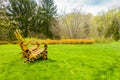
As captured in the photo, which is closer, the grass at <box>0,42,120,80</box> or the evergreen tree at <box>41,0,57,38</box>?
the grass at <box>0,42,120,80</box>

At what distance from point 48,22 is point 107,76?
34.8m

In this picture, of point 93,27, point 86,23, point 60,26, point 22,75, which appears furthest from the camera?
point 93,27

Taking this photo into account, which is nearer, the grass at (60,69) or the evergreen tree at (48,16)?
the grass at (60,69)

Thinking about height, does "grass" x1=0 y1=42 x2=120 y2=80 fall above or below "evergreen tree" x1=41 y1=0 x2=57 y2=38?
below

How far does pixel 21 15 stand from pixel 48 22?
5326 millimetres

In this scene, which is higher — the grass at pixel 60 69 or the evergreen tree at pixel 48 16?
the evergreen tree at pixel 48 16

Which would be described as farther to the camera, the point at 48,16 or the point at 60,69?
the point at 48,16

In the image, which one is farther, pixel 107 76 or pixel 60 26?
pixel 60 26

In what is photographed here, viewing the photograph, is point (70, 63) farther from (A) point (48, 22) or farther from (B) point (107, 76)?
(A) point (48, 22)

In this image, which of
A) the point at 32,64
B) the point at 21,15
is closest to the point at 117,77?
the point at 32,64

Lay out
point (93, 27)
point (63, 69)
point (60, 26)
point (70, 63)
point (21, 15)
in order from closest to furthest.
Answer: point (63, 69), point (70, 63), point (21, 15), point (60, 26), point (93, 27)

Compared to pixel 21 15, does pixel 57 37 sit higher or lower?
lower

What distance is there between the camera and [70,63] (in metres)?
9.30

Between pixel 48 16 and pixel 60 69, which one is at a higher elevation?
pixel 48 16
